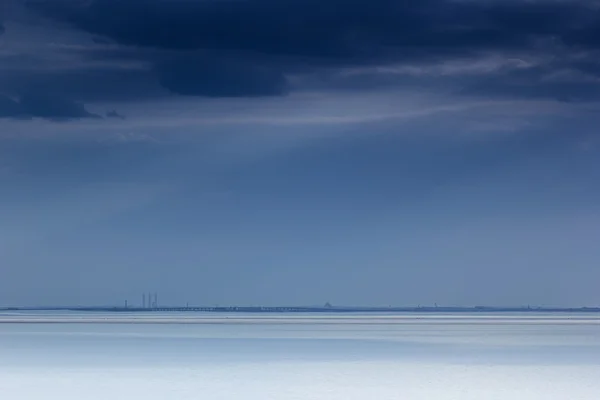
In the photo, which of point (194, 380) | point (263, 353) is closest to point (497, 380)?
point (194, 380)

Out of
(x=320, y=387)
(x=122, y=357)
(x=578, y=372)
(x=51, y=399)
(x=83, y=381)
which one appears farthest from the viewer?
(x=122, y=357)

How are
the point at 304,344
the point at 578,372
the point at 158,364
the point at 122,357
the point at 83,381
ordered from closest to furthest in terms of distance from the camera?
the point at 83,381 → the point at 578,372 → the point at 158,364 → the point at 122,357 → the point at 304,344

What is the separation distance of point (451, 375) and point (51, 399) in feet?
38.7

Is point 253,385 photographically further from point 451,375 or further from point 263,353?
point 263,353

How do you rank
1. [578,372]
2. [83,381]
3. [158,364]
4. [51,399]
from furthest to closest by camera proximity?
[158,364]
[578,372]
[83,381]
[51,399]

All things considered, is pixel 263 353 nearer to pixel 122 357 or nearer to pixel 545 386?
pixel 122 357

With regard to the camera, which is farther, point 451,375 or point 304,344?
point 304,344

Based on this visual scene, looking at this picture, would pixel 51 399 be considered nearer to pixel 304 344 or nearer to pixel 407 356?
pixel 407 356

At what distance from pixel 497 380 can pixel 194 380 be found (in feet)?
26.8

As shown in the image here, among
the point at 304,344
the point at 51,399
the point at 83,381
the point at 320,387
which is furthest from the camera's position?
the point at 304,344

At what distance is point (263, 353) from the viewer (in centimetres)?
4450

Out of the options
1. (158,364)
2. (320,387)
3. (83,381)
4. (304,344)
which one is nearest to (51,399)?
(83,381)

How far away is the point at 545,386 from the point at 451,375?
373 centimetres

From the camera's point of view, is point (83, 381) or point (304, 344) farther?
point (304, 344)
